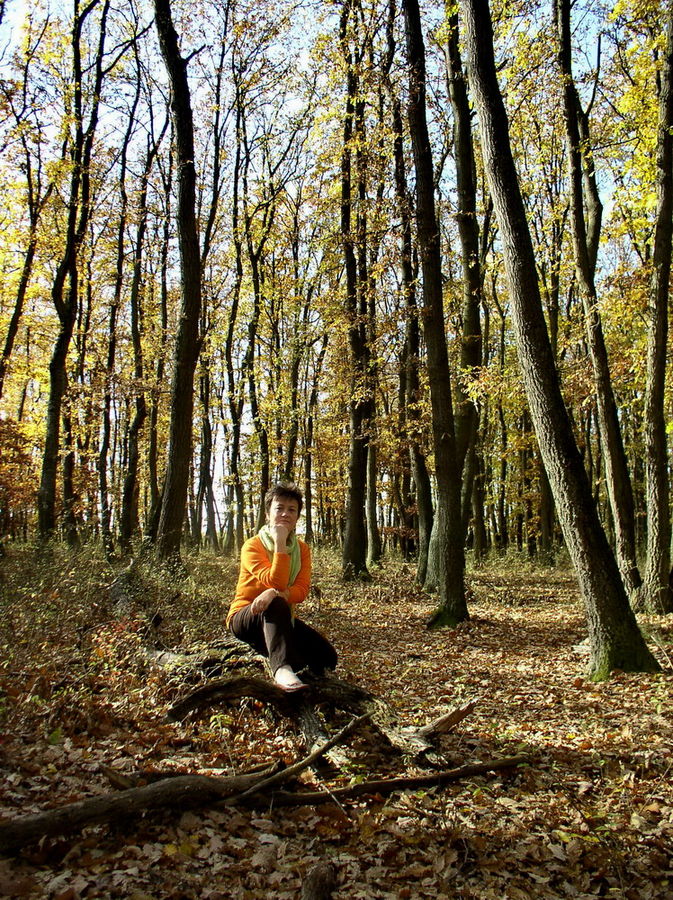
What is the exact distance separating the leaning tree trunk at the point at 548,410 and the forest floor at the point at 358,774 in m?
0.39

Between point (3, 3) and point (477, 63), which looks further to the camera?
point (3, 3)

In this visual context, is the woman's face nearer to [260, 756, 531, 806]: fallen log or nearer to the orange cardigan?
the orange cardigan

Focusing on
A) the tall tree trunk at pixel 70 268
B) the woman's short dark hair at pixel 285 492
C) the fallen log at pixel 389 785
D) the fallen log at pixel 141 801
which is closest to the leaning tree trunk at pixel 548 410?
the fallen log at pixel 389 785

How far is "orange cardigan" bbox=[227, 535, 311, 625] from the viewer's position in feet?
16.2

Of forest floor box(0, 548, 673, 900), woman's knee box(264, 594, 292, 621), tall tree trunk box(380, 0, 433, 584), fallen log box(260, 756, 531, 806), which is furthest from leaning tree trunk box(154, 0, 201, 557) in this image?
fallen log box(260, 756, 531, 806)

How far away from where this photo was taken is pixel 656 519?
29.2 ft

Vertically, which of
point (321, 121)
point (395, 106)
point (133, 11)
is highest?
point (133, 11)

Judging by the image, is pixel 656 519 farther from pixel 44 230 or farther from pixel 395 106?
pixel 44 230

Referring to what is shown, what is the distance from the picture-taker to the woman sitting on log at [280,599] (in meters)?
4.61

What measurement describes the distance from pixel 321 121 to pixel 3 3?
7.35m

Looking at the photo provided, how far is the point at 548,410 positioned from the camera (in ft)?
20.6

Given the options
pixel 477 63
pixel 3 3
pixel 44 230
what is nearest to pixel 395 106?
pixel 477 63

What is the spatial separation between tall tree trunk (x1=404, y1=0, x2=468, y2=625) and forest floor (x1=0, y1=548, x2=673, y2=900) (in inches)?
79.9

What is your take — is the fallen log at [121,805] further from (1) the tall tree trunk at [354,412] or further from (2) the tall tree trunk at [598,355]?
(1) the tall tree trunk at [354,412]
